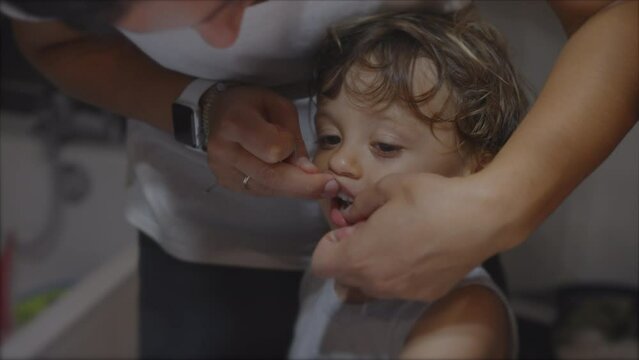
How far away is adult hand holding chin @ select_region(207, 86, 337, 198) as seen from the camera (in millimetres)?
458

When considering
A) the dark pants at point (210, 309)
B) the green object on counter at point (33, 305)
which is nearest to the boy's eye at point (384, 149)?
the dark pants at point (210, 309)

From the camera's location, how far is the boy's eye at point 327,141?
46 cm

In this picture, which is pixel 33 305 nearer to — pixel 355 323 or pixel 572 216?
pixel 355 323

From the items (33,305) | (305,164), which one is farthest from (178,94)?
(33,305)

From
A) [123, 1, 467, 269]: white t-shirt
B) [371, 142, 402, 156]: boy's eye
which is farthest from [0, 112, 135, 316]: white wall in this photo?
[371, 142, 402, 156]: boy's eye

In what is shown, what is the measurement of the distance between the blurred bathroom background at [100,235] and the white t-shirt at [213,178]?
66 mm

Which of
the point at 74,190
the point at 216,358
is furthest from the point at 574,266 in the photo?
the point at 74,190

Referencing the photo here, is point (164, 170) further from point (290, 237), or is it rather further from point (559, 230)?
point (559, 230)

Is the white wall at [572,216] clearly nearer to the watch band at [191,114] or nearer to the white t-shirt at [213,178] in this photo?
the white t-shirt at [213,178]

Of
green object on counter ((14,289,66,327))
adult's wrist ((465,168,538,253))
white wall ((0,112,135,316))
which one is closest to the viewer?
adult's wrist ((465,168,538,253))

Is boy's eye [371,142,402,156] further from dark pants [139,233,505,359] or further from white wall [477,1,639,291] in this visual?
dark pants [139,233,505,359]

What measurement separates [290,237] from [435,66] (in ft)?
0.80

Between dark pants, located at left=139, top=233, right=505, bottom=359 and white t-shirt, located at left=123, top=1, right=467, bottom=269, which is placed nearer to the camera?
white t-shirt, located at left=123, top=1, right=467, bottom=269

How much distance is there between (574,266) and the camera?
0.67 meters
